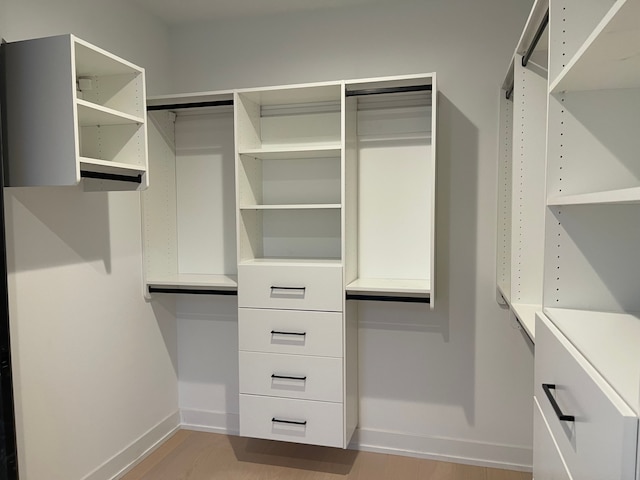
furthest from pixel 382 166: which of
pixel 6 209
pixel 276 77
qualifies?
pixel 6 209

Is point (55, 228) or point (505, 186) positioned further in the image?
point (505, 186)

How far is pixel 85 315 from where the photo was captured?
2.29 meters

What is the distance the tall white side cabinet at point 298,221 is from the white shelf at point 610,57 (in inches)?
40.7

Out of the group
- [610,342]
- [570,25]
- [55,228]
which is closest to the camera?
[610,342]

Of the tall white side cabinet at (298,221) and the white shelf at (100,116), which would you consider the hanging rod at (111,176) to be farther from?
the tall white side cabinet at (298,221)

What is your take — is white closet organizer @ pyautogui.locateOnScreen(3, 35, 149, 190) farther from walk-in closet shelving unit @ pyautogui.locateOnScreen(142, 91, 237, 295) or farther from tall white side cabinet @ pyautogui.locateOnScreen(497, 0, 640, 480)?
tall white side cabinet @ pyautogui.locateOnScreen(497, 0, 640, 480)

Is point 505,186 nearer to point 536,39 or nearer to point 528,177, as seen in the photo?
point 528,177

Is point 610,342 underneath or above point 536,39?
underneath

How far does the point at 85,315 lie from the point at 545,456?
2.07 m

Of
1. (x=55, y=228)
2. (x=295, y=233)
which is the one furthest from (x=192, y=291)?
(x=55, y=228)

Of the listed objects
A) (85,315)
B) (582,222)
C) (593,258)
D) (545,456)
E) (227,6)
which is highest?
(227,6)

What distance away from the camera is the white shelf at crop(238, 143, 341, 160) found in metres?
2.43

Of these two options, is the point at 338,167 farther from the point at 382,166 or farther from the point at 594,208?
the point at 594,208

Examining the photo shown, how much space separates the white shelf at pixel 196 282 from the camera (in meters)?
2.61
